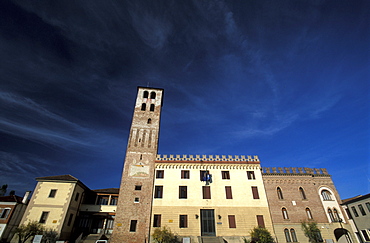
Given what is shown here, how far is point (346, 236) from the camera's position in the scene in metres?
31.9

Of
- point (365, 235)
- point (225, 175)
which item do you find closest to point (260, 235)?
point (225, 175)

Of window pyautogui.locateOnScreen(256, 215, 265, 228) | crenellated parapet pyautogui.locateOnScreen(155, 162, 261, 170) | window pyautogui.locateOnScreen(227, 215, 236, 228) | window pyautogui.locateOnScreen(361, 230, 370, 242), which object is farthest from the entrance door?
window pyautogui.locateOnScreen(361, 230, 370, 242)

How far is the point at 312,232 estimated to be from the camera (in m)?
29.8

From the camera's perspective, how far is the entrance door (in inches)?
1188

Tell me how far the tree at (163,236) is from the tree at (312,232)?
20.7 metres

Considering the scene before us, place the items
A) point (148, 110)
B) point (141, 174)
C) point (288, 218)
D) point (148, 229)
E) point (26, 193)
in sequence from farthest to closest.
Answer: point (148, 110)
point (26, 193)
point (141, 174)
point (288, 218)
point (148, 229)

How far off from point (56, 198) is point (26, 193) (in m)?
10.4

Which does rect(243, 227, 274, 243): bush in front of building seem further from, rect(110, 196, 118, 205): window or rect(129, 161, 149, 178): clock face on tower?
rect(110, 196, 118, 205): window

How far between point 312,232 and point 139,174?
29660 mm

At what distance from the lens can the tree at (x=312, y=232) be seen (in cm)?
2961

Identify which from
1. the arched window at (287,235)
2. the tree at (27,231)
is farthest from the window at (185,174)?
the tree at (27,231)

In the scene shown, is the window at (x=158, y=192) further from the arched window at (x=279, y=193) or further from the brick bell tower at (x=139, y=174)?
the arched window at (x=279, y=193)

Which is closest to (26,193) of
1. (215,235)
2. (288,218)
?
(215,235)

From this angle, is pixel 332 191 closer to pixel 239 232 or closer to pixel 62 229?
pixel 239 232
